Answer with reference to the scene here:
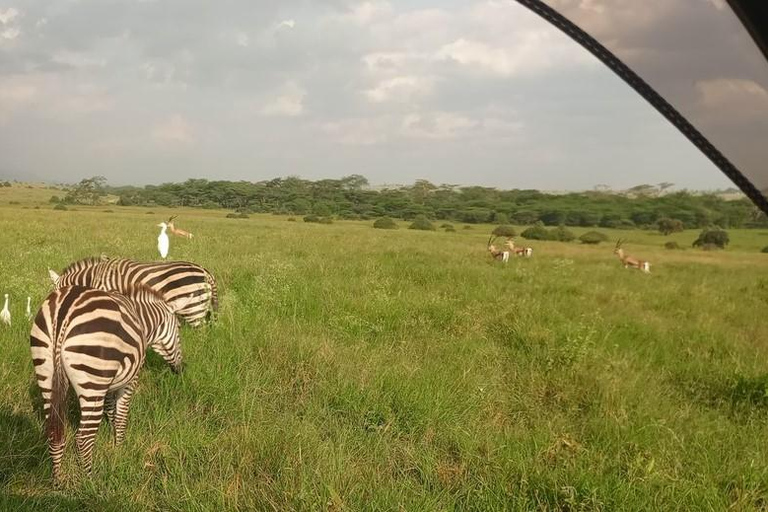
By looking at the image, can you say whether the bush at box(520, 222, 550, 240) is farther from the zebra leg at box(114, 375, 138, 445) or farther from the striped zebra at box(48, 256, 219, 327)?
the zebra leg at box(114, 375, 138, 445)

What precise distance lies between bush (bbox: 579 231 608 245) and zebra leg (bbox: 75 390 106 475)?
1427 cm

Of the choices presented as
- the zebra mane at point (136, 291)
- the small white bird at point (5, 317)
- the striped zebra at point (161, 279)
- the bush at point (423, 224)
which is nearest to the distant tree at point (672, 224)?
the zebra mane at point (136, 291)

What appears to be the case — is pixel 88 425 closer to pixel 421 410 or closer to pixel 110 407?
pixel 110 407

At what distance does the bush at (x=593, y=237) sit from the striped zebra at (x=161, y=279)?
11854 millimetres

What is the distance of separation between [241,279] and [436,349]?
4.42 meters

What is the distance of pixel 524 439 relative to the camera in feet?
12.2

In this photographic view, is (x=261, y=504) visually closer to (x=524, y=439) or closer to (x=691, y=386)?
(x=524, y=439)

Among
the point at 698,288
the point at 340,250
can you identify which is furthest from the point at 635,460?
the point at 340,250

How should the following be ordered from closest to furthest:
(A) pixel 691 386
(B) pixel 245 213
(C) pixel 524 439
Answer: (C) pixel 524 439
(A) pixel 691 386
(B) pixel 245 213

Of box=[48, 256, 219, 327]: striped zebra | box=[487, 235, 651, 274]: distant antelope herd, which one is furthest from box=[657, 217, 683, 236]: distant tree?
box=[48, 256, 219, 327]: striped zebra

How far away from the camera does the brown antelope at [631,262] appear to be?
12984 millimetres

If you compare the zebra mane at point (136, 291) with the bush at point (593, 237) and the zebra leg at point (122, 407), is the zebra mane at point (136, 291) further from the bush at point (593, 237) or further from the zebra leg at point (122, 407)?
the bush at point (593, 237)

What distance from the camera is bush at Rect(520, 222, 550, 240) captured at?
19.0 meters

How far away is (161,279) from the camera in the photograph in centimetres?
646
